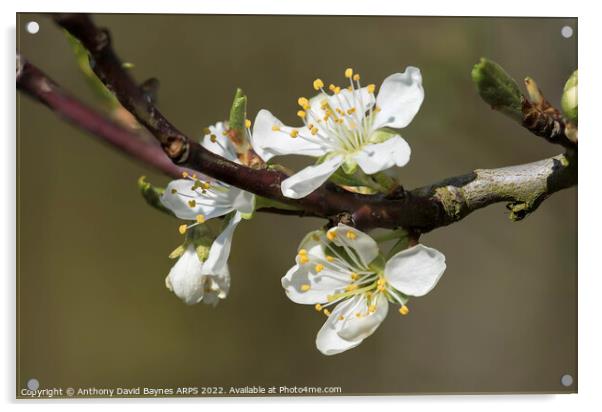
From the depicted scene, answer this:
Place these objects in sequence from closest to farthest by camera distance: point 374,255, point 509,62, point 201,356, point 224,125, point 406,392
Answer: point 374,255 < point 224,125 < point 406,392 < point 509,62 < point 201,356

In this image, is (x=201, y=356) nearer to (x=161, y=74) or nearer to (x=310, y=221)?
Answer: (x=310, y=221)

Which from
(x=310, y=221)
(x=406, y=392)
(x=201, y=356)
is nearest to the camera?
(x=406, y=392)

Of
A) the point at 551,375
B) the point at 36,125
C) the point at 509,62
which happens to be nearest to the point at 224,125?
the point at 36,125

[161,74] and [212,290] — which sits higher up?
[161,74]

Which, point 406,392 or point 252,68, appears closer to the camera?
point 406,392

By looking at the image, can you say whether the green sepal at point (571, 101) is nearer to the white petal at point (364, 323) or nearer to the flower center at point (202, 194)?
the white petal at point (364, 323)

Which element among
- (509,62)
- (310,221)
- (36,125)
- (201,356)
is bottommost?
(201,356)

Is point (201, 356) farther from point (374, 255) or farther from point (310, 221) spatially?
point (374, 255)
